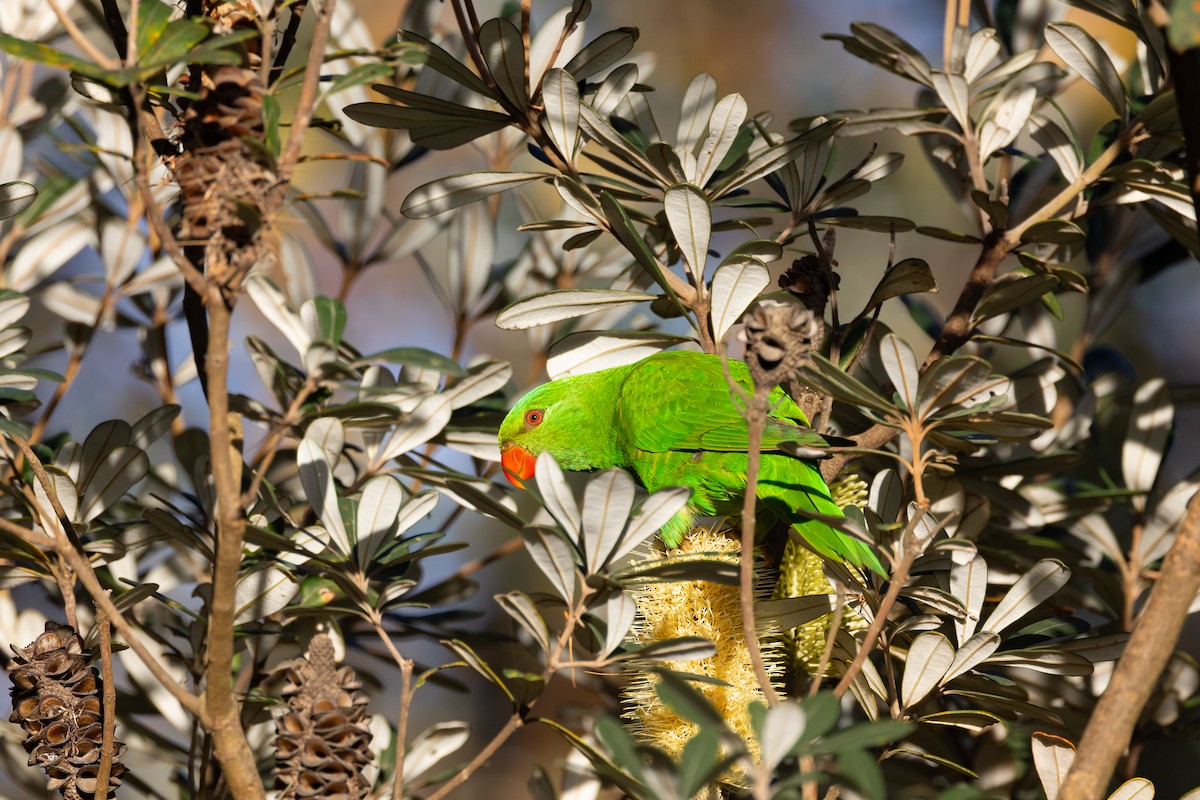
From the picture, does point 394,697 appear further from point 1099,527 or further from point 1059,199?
point 1059,199

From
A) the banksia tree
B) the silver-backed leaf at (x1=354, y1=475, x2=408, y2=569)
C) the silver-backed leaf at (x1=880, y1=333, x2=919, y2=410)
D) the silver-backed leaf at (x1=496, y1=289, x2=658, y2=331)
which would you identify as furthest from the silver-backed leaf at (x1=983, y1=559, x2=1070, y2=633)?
the silver-backed leaf at (x1=354, y1=475, x2=408, y2=569)

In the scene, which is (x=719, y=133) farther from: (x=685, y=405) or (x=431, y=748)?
(x=431, y=748)

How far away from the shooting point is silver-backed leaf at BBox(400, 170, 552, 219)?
4.23 ft

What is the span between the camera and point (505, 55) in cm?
121

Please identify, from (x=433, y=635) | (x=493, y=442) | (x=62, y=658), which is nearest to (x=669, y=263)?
(x=493, y=442)

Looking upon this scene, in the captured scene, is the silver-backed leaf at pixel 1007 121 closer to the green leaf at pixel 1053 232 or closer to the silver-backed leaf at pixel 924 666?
the green leaf at pixel 1053 232

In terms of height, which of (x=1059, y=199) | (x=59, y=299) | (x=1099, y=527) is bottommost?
(x=1099, y=527)

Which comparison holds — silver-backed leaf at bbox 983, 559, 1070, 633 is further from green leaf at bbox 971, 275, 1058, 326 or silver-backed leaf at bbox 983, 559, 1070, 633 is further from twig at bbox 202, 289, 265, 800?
twig at bbox 202, 289, 265, 800

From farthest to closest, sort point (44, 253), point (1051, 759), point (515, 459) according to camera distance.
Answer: point (515, 459) → point (44, 253) → point (1051, 759)

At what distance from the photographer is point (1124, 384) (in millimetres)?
1694

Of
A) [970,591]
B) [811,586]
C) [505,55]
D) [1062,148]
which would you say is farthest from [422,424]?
[1062,148]

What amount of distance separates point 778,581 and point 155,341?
121 centimetres

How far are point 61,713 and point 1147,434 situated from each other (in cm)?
160

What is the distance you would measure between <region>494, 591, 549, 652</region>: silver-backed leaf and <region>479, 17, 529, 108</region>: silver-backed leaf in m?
0.64
